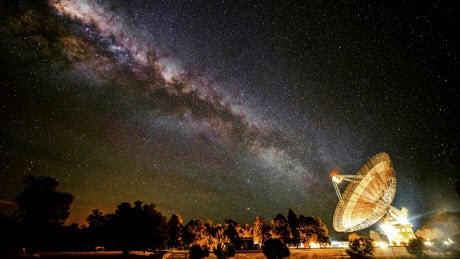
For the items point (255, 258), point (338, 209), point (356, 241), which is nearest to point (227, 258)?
point (255, 258)

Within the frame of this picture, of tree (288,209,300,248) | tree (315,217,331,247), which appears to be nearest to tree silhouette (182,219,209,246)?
tree (288,209,300,248)

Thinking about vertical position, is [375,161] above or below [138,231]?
above

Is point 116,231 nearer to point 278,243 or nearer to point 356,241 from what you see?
point 278,243

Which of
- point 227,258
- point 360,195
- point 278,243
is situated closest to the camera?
point 278,243

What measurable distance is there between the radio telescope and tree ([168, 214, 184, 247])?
4880 centimetres

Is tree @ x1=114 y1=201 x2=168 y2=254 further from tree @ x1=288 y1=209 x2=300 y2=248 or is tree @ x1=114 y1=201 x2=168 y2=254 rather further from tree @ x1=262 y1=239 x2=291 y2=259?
tree @ x1=288 y1=209 x2=300 y2=248

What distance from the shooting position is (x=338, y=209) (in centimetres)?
3894

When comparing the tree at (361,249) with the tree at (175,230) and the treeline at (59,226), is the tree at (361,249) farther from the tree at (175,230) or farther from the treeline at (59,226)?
the tree at (175,230)

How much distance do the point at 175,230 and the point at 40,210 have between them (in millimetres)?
40434

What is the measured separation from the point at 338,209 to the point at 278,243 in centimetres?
1635

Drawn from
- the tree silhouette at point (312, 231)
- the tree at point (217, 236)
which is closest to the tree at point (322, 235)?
the tree silhouette at point (312, 231)

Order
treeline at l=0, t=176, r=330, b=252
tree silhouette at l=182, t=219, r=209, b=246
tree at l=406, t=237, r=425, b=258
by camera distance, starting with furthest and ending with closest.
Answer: tree silhouette at l=182, t=219, r=209, b=246 → treeline at l=0, t=176, r=330, b=252 → tree at l=406, t=237, r=425, b=258

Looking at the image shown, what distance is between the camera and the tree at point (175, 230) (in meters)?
73.7

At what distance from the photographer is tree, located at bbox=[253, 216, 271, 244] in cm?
7225
